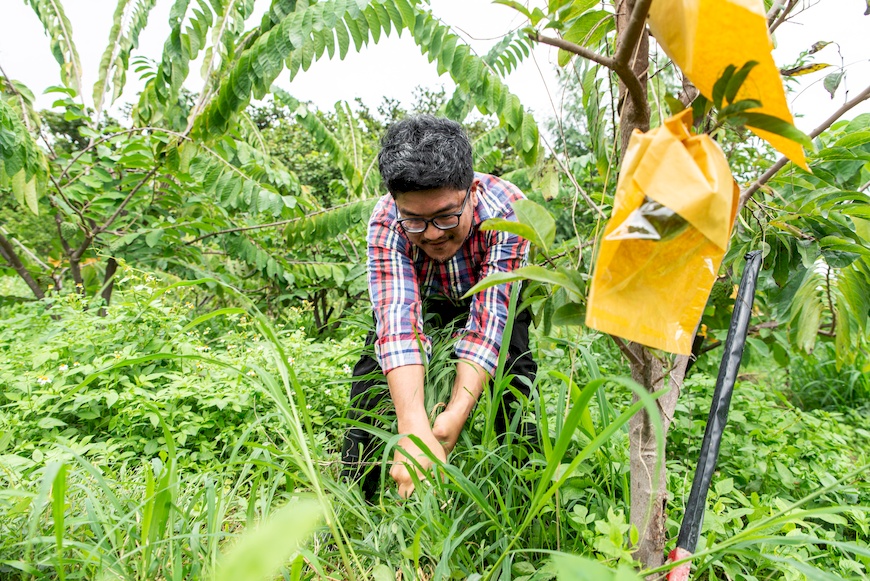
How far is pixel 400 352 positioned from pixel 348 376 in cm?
90

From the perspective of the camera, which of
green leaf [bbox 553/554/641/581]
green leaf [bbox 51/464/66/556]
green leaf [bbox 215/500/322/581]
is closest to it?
green leaf [bbox 215/500/322/581]

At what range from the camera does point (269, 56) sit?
2115mm

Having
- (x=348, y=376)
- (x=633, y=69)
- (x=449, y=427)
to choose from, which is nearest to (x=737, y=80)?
(x=633, y=69)

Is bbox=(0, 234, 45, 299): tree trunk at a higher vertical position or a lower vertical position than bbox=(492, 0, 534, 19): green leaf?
lower

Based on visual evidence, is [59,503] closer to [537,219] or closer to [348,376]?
[537,219]

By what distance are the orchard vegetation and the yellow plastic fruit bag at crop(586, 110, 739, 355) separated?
0.08m

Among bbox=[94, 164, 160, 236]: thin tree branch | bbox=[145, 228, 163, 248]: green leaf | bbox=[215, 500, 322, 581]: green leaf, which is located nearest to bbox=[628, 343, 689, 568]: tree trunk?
bbox=[215, 500, 322, 581]: green leaf

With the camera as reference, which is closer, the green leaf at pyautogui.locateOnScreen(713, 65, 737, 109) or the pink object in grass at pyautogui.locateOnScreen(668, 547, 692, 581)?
the green leaf at pyautogui.locateOnScreen(713, 65, 737, 109)

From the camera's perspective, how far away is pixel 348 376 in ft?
7.66

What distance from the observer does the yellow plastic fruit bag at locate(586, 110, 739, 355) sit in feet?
1.82

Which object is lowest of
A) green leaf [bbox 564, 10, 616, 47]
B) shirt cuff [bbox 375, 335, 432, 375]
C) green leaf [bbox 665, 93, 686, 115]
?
shirt cuff [bbox 375, 335, 432, 375]

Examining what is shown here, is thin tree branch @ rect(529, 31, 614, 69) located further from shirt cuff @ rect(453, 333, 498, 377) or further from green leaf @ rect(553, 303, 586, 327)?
shirt cuff @ rect(453, 333, 498, 377)

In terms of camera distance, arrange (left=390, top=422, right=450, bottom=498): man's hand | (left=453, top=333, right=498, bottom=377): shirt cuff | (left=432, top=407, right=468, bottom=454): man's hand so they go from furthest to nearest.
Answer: (left=453, top=333, right=498, bottom=377): shirt cuff < (left=432, top=407, right=468, bottom=454): man's hand < (left=390, top=422, right=450, bottom=498): man's hand

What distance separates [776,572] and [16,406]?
2319 millimetres
